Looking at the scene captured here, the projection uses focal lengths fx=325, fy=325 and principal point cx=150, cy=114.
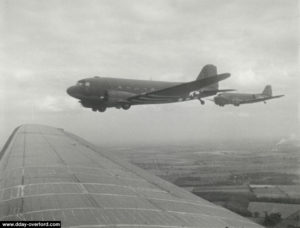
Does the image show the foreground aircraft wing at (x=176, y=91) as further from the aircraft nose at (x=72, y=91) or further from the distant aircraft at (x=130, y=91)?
the aircraft nose at (x=72, y=91)

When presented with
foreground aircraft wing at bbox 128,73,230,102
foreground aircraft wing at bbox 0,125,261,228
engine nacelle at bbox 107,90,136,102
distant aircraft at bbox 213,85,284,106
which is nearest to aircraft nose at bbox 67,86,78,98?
engine nacelle at bbox 107,90,136,102

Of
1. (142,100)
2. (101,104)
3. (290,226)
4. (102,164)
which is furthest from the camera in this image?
(290,226)

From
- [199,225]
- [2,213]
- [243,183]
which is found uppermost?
[2,213]

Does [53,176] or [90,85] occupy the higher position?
[90,85]

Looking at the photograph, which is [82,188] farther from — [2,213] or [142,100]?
[142,100]

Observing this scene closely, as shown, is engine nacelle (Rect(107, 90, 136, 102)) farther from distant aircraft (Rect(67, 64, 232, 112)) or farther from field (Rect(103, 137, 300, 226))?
field (Rect(103, 137, 300, 226))

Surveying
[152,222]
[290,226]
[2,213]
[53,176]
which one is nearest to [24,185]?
[53,176]

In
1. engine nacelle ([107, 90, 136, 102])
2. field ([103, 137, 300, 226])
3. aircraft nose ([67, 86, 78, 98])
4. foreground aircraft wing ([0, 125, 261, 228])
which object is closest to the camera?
foreground aircraft wing ([0, 125, 261, 228])

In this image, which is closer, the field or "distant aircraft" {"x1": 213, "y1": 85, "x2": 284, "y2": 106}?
"distant aircraft" {"x1": 213, "y1": 85, "x2": 284, "y2": 106}

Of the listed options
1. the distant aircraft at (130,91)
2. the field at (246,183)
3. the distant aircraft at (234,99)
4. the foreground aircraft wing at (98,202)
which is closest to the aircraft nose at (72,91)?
the distant aircraft at (130,91)
